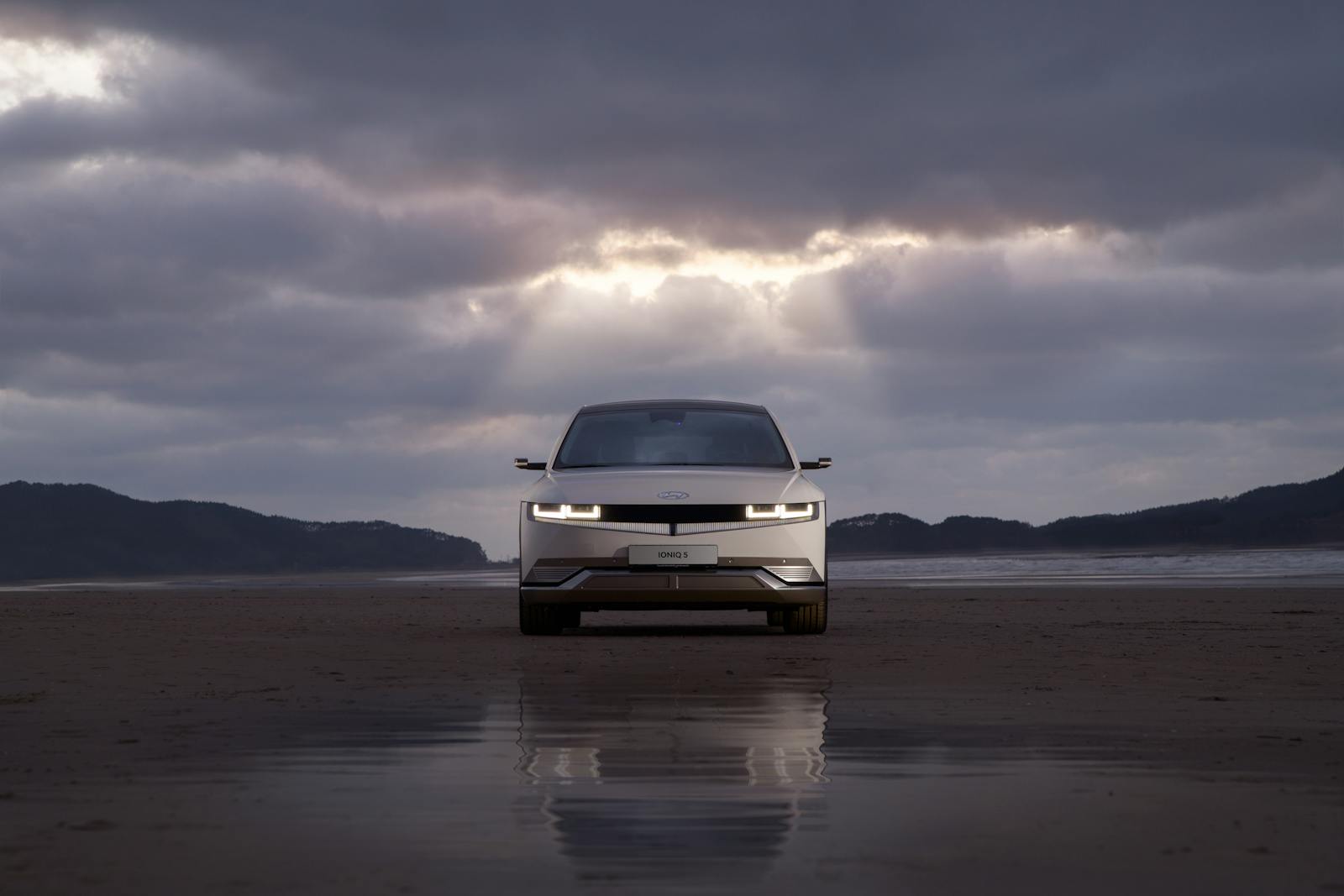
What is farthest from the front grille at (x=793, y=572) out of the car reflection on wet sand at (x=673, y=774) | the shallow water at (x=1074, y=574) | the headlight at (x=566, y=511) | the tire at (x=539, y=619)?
the shallow water at (x=1074, y=574)

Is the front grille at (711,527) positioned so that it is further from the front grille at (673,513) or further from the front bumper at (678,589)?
the front bumper at (678,589)

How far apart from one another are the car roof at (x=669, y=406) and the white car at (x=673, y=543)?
3.64ft

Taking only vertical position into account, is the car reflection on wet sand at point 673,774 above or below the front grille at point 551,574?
below

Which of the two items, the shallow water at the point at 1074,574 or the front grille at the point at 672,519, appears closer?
the front grille at the point at 672,519

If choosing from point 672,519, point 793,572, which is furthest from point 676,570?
point 793,572

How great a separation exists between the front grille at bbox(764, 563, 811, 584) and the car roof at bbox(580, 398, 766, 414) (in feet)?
6.48

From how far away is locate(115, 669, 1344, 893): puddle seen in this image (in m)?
3.60

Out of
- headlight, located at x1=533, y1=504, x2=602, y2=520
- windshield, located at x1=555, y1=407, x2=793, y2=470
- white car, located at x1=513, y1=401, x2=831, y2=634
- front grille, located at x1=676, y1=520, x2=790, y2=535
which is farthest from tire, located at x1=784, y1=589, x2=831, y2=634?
headlight, located at x1=533, y1=504, x2=602, y2=520

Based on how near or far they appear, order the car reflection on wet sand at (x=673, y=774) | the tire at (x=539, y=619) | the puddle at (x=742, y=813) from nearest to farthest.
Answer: the puddle at (x=742, y=813), the car reflection on wet sand at (x=673, y=774), the tire at (x=539, y=619)

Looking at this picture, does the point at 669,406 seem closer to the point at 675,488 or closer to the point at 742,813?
the point at 675,488

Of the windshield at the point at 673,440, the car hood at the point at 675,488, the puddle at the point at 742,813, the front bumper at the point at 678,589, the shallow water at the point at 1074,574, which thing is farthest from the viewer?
the shallow water at the point at 1074,574

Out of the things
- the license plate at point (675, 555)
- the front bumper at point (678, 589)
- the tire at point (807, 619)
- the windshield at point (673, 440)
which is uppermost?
the windshield at point (673, 440)

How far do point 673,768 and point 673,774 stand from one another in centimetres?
15

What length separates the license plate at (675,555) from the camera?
12.1 metres
